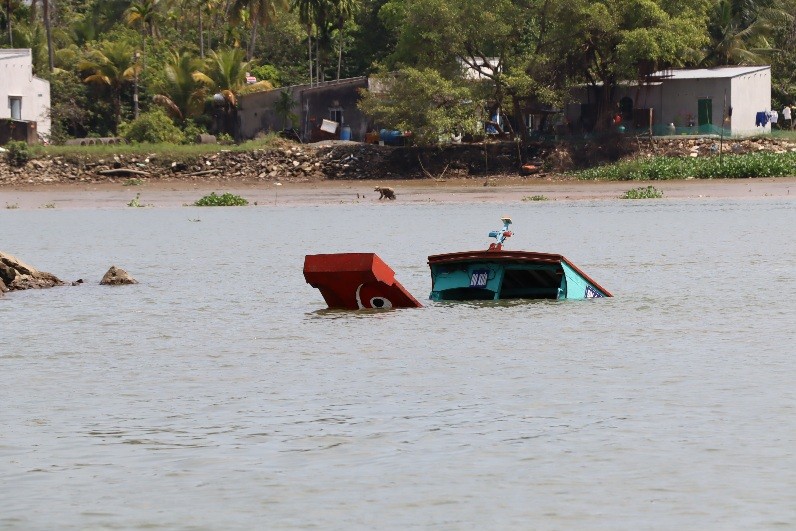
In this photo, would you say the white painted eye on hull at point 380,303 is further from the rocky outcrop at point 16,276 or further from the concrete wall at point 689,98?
the concrete wall at point 689,98

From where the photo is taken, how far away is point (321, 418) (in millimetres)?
12977

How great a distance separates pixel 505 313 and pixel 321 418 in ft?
26.5

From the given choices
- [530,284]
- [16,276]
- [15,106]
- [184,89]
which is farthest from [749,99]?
[16,276]

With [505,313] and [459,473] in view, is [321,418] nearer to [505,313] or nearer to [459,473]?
[459,473]

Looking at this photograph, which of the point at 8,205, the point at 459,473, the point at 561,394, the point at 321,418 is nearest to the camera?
the point at 459,473

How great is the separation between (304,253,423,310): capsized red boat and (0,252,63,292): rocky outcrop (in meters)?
6.62

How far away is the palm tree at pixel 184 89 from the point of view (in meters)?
67.1

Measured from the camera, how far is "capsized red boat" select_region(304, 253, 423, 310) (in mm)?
20562

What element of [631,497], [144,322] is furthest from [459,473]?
[144,322]

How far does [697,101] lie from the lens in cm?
6075

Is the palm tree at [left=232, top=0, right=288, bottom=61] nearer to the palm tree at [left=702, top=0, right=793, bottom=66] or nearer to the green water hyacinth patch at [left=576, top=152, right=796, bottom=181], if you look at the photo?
the green water hyacinth patch at [left=576, top=152, right=796, bottom=181]

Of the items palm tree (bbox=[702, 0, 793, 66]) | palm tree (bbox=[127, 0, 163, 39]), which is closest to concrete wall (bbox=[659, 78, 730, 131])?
palm tree (bbox=[702, 0, 793, 66])

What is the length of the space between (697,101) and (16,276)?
42.0 meters

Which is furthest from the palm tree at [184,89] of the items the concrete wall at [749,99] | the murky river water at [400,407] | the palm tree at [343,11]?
the murky river water at [400,407]
